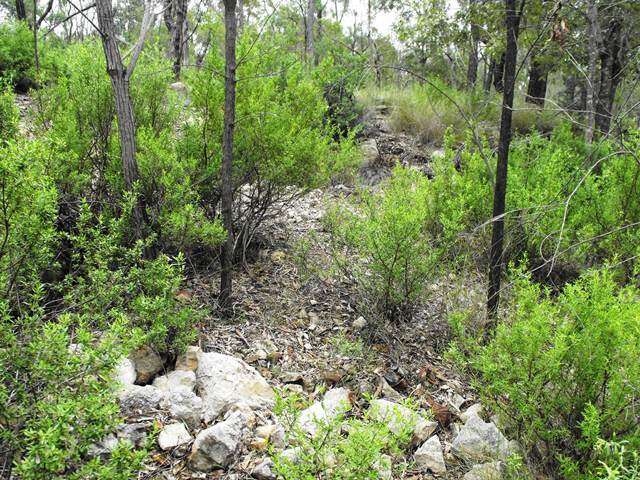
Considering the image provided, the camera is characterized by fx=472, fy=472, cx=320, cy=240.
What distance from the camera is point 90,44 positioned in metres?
4.64

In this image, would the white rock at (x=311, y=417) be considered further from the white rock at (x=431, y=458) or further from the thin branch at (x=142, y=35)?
the thin branch at (x=142, y=35)

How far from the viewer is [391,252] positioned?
143 inches

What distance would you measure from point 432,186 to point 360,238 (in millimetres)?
1660

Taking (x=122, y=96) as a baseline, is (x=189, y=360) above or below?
below

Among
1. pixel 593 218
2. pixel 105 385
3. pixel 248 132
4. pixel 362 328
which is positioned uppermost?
pixel 248 132

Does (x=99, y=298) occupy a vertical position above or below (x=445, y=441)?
above

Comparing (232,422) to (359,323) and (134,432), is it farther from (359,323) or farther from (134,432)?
(359,323)

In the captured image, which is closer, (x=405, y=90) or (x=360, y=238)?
(x=360, y=238)

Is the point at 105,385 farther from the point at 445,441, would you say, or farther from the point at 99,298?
the point at 445,441

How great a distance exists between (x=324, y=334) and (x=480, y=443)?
1549 millimetres

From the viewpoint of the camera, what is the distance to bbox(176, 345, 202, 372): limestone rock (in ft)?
10.0

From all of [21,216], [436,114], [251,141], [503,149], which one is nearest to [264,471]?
[21,216]

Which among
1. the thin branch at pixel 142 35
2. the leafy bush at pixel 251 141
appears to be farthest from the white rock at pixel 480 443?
the thin branch at pixel 142 35

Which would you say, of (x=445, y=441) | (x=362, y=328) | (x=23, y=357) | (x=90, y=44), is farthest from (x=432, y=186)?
(x=23, y=357)
